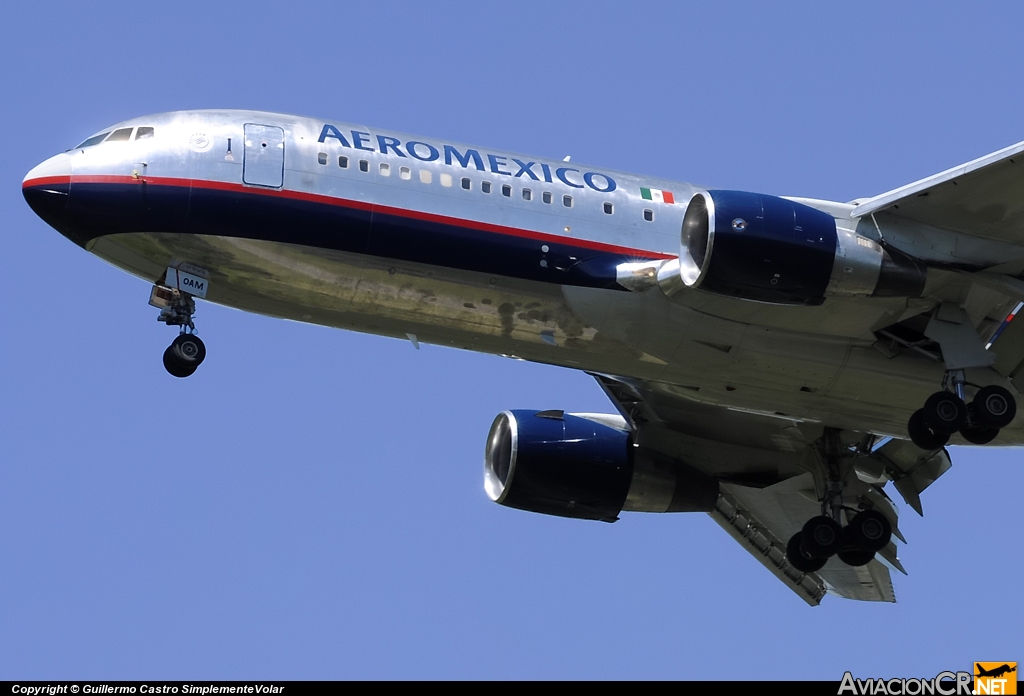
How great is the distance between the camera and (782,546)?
1302 inches

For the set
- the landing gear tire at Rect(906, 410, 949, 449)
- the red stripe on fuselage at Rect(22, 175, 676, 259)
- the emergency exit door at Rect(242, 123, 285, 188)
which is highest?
the emergency exit door at Rect(242, 123, 285, 188)

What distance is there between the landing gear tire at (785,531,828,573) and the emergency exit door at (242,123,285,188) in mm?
11222

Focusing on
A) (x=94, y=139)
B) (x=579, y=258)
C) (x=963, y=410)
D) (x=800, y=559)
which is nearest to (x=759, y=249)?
(x=579, y=258)

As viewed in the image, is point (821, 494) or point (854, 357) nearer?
point (854, 357)

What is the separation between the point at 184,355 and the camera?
26438mm

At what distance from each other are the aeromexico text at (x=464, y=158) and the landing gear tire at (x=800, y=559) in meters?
7.56

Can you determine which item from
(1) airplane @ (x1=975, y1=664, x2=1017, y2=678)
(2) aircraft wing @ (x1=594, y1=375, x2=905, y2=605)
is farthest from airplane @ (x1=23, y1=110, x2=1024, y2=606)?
(1) airplane @ (x1=975, y1=664, x2=1017, y2=678)

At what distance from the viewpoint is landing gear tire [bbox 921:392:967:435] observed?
26703 mm

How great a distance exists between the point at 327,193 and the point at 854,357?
858cm

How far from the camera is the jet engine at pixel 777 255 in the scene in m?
24.9

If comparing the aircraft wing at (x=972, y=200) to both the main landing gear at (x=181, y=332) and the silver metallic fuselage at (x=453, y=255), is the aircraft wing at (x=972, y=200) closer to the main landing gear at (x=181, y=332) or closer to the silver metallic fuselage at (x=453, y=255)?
the silver metallic fuselage at (x=453, y=255)

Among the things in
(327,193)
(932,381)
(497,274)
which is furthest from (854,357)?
(327,193)

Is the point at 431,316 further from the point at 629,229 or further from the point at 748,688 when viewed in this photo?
the point at 748,688

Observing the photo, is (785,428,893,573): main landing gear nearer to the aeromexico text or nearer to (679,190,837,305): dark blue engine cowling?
(679,190,837,305): dark blue engine cowling
